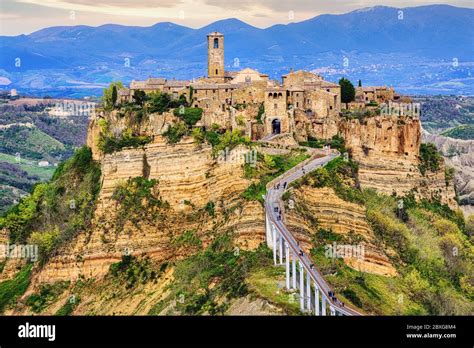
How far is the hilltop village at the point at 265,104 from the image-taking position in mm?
52188

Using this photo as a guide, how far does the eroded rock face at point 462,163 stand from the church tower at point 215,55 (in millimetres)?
22863

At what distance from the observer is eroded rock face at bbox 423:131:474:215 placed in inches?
3110

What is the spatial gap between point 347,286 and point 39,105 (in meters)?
140

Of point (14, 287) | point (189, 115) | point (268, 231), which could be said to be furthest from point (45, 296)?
point (268, 231)

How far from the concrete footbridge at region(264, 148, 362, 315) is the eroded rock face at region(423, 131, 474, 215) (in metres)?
30.0

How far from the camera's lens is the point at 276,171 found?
47.3 m

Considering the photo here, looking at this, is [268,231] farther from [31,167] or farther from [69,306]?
[31,167]

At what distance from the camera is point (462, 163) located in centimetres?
10162

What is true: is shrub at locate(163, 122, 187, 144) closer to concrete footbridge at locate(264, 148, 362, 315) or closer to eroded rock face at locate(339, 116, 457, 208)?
concrete footbridge at locate(264, 148, 362, 315)

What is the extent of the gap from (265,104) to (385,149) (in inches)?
306

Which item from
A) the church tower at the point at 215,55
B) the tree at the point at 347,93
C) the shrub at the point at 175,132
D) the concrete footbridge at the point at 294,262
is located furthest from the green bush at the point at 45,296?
the tree at the point at 347,93

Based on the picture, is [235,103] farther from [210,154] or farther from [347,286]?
[347,286]

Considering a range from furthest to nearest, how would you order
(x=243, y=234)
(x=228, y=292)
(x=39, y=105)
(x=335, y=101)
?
(x=39, y=105) < (x=335, y=101) < (x=243, y=234) < (x=228, y=292)
